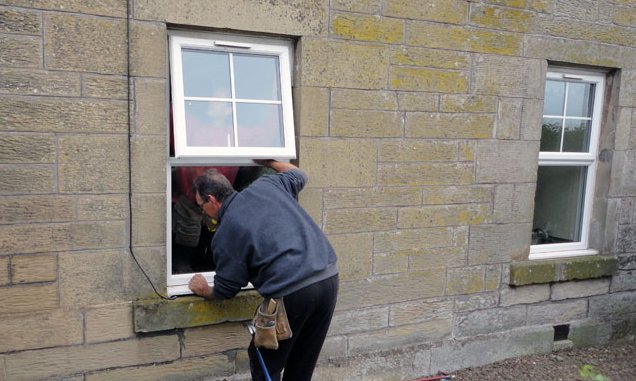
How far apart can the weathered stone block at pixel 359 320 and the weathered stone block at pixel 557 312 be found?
1.51 metres

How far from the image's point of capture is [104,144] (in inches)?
120

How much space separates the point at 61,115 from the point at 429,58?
254 cm

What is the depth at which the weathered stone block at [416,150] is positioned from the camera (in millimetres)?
3871

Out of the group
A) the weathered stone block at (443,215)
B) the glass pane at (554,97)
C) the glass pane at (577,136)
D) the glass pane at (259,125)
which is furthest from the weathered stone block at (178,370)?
the glass pane at (577,136)

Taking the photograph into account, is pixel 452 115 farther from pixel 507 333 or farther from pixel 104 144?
pixel 104 144

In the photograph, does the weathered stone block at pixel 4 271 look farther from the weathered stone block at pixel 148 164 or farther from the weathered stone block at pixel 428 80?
the weathered stone block at pixel 428 80

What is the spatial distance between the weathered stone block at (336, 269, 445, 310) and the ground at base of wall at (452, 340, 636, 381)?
78cm

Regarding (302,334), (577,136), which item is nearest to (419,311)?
(302,334)

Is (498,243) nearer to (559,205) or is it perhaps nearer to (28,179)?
(559,205)

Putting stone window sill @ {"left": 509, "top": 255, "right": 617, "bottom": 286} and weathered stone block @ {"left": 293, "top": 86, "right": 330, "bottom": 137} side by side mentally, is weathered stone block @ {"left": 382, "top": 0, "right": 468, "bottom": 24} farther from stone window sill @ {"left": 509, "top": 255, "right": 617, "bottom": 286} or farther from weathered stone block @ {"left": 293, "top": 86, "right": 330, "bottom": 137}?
stone window sill @ {"left": 509, "top": 255, "right": 617, "bottom": 286}

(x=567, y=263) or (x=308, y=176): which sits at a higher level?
(x=308, y=176)

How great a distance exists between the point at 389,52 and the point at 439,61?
447mm

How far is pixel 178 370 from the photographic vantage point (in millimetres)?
3414

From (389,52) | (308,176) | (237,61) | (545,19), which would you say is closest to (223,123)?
(237,61)
